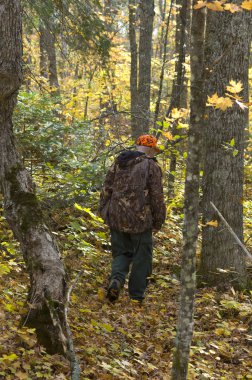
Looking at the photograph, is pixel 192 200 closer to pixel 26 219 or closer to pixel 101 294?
pixel 26 219

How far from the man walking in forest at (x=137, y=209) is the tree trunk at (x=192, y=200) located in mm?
2482

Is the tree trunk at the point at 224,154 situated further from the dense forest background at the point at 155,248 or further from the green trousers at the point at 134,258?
the green trousers at the point at 134,258

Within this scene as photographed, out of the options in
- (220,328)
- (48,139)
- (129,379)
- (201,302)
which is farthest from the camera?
(48,139)

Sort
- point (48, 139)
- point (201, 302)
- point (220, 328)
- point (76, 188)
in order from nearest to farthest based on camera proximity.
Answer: point (220, 328), point (201, 302), point (76, 188), point (48, 139)

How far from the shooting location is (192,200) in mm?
3432

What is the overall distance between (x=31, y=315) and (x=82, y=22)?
19.0 ft

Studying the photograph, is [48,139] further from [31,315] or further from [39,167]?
[31,315]

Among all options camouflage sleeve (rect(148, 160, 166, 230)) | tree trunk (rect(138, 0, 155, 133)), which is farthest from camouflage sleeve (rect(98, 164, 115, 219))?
tree trunk (rect(138, 0, 155, 133))

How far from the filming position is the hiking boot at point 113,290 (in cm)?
578

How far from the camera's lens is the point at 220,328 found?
18.0 feet

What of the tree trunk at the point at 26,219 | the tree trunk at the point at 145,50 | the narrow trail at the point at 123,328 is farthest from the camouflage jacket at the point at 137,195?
the tree trunk at the point at 145,50

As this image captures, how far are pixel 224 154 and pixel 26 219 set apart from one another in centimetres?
308

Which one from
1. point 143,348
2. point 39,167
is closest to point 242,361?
point 143,348

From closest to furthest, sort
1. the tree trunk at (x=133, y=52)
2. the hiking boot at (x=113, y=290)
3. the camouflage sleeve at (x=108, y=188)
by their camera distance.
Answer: the hiking boot at (x=113, y=290)
the camouflage sleeve at (x=108, y=188)
the tree trunk at (x=133, y=52)
